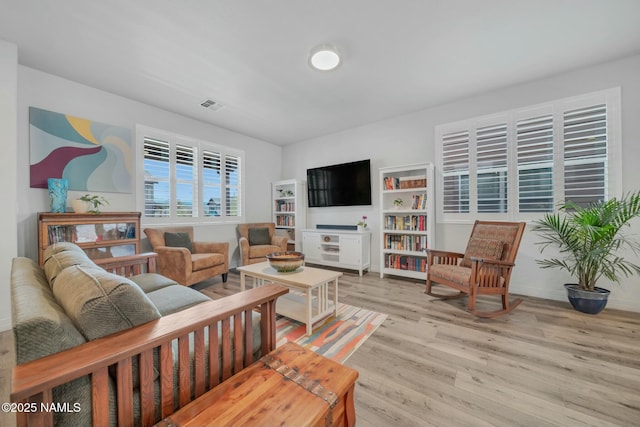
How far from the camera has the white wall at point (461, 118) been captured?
252 centimetres

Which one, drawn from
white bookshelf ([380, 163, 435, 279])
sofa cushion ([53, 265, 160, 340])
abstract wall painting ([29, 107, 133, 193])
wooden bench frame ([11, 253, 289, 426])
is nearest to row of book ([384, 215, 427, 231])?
white bookshelf ([380, 163, 435, 279])

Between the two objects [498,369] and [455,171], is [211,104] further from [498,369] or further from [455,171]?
[498,369]

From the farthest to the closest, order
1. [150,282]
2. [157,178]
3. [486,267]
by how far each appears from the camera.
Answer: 1. [157,178]
2. [486,267]
3. [150,282]

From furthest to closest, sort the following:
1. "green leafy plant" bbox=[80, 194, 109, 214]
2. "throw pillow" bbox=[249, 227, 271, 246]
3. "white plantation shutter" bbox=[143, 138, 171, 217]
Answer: "throw pillow" bbox=[249, 227, 271, 246] → "white plantation shutter" bbox=[143, 138, 171, 217] → "green leafy plant" bbox=[80, 194, 109, 214]

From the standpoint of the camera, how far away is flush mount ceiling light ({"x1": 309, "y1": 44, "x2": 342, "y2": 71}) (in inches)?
88.0

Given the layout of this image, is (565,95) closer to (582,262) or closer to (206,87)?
(582,262)

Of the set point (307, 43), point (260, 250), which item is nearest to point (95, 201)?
point (260, 250)

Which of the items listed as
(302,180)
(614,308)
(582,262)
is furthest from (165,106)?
(614,308)

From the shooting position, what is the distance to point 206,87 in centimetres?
296

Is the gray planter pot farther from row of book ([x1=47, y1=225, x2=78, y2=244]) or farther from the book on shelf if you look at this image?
row of book ([x1=47, y1=225, x2=78, y2=244])

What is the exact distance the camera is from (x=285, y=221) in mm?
5207

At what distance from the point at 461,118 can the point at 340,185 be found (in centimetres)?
214

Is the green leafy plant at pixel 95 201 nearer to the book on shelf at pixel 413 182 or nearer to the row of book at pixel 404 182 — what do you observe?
the row of book at pixel 404 182

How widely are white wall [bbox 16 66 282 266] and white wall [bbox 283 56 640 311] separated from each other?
1.14 m
